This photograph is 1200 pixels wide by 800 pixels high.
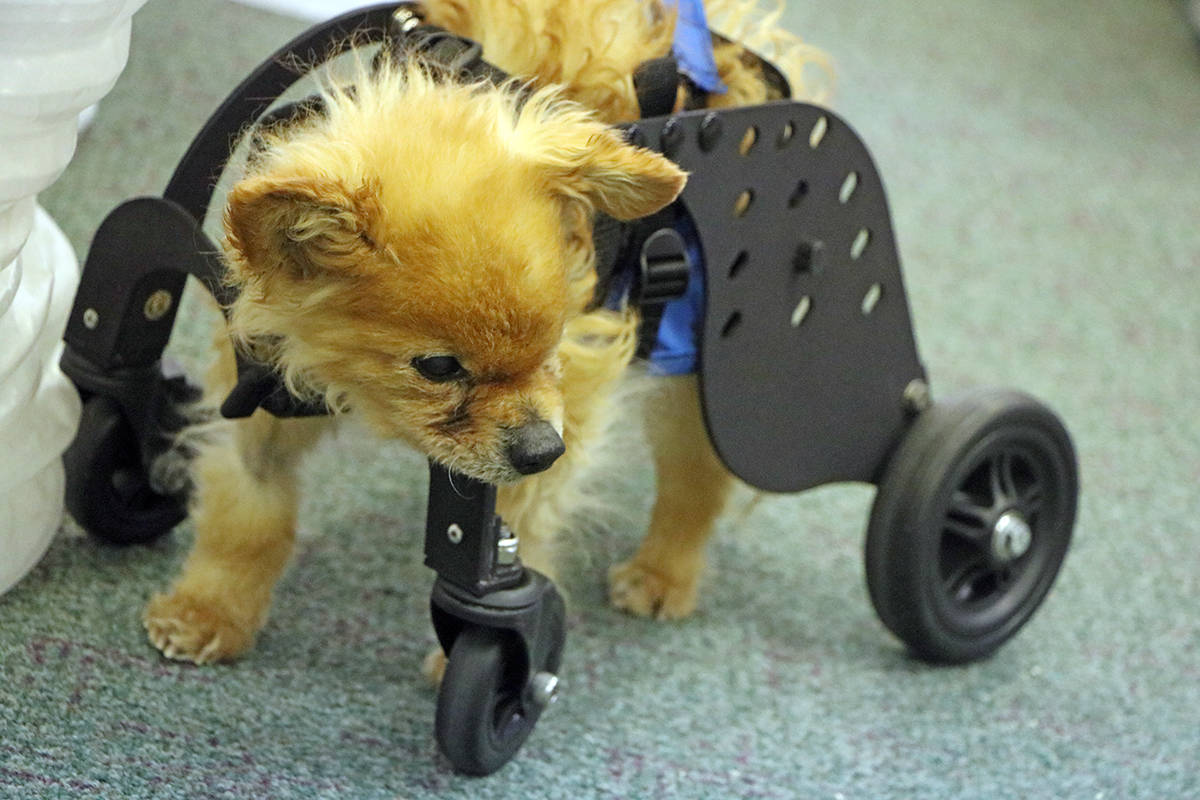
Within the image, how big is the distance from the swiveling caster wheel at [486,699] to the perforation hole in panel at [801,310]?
1.31 feet

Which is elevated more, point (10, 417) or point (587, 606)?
point (10, 417)

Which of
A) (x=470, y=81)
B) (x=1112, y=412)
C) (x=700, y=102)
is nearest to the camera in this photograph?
(x=470, y=81)

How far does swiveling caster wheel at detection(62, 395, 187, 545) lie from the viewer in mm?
1167

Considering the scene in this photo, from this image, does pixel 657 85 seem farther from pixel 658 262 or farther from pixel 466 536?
pixel 466 536

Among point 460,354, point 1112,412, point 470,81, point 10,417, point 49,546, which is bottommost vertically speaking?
point 1112,412

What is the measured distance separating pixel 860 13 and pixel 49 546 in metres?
2.68

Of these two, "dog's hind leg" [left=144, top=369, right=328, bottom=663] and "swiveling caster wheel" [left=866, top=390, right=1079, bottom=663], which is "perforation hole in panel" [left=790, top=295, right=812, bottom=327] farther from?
"dog's hind leg" [left=144, top=369, right=328, bottom=663]

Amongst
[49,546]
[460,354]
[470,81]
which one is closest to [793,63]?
[470,81]

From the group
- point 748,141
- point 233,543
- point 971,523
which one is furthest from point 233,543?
point 971,523

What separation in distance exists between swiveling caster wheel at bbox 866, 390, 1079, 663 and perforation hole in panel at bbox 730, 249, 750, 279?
0.30 metres

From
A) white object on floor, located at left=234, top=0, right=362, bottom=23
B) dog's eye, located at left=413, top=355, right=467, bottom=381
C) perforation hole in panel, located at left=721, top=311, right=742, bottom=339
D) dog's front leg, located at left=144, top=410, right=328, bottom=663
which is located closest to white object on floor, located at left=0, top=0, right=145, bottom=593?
dog's front leg, located at left=144, top=410, right=328, bottom=663

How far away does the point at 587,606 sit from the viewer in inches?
55.1

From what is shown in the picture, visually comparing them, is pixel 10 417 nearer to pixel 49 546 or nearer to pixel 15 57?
pixel 49 546

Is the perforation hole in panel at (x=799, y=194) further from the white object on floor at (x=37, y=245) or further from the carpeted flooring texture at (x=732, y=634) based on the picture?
the white object on floor at (x=37, y=245)
